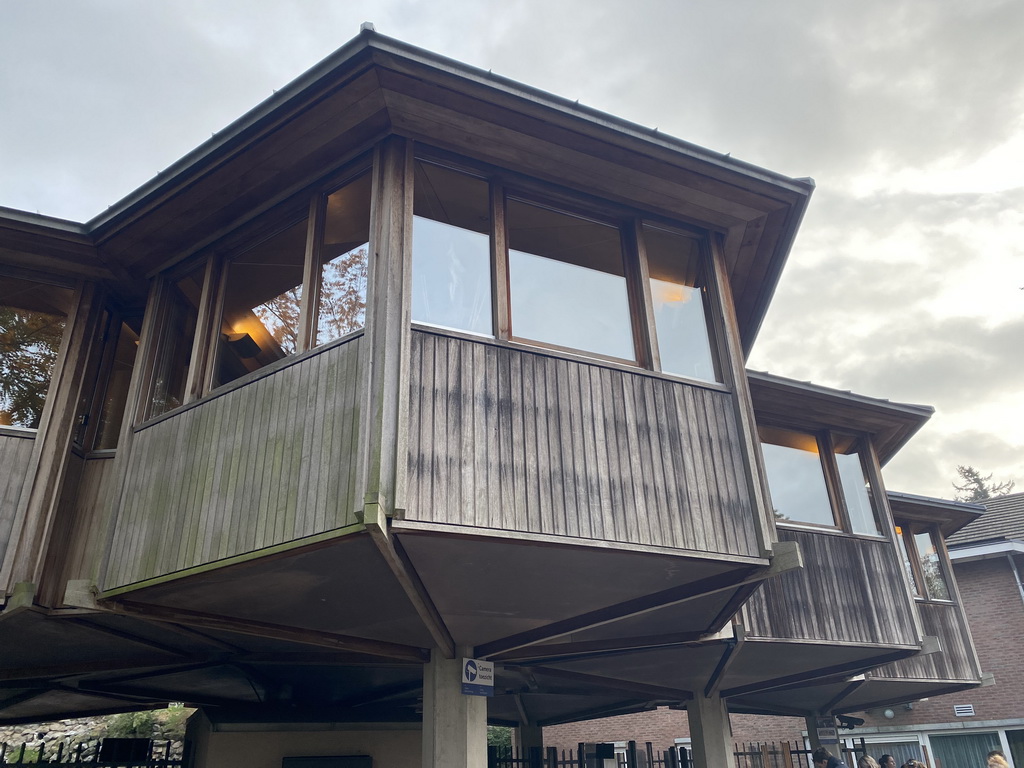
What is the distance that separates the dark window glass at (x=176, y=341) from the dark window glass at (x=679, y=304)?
457 centimetres

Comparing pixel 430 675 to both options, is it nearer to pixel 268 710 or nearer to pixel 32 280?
pixel 268 710

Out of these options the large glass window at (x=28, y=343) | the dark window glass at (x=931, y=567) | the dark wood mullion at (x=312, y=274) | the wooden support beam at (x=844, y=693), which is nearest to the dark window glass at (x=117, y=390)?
the large glass window at (x=28, y=343)

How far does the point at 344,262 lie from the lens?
6867 millimetres

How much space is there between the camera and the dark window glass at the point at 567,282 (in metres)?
6.90

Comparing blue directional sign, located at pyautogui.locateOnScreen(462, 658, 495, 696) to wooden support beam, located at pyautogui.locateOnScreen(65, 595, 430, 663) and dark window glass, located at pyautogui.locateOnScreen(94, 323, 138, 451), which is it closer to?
wooden support beam, located at pyautogui.locateOnScreen(65, 595, 430, 663)

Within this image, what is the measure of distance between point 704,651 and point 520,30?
15.6 meters

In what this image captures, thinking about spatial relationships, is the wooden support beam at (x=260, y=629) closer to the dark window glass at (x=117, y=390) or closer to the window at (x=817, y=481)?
the dark window glass at (x=117, y=390)

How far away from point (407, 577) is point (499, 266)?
107 inches

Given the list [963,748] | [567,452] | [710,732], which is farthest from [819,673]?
[963,748]

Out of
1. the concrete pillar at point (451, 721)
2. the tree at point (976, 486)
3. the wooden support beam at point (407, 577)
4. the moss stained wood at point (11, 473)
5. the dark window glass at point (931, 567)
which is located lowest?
the concrete pillar at point (451, 721)

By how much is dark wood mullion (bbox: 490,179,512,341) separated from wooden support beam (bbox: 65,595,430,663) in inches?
152

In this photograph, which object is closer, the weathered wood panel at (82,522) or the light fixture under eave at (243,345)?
the light fixture under eave at (243,345)

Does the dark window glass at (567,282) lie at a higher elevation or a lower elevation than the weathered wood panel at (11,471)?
higher

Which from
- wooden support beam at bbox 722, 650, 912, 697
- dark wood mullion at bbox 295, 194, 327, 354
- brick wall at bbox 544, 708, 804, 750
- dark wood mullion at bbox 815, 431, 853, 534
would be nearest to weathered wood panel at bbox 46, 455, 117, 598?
dark wood mullion at bbox 295, 194, 327, 354
